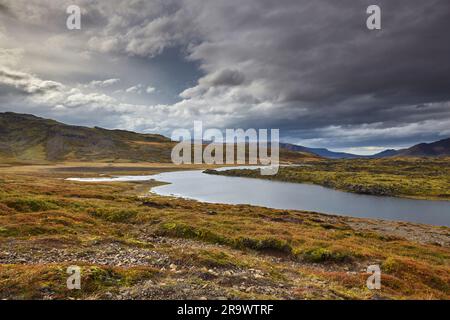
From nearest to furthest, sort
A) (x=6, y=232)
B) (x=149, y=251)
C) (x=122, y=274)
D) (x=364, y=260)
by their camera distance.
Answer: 1. (x=122, y=274)
2. (x=149, y=251)
3. (x=6, y=232)
4. (x=364, y=260)

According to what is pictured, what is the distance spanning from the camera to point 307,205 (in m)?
95.2

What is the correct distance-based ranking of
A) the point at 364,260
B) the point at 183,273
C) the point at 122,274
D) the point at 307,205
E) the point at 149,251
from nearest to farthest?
the point at 122,274, the point at 183,273, the point at 149,251, the point at 364,260, the point at 307,205

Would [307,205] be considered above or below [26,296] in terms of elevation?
below

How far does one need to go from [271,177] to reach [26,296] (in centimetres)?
18076

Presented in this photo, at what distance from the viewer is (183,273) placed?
19.1m

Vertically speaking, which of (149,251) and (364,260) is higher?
(149,251)

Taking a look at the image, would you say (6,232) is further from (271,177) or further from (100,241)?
(271,177)

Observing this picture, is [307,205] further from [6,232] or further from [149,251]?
[6,232]

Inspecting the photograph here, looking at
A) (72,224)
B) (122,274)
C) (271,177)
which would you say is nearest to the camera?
(122,274)
